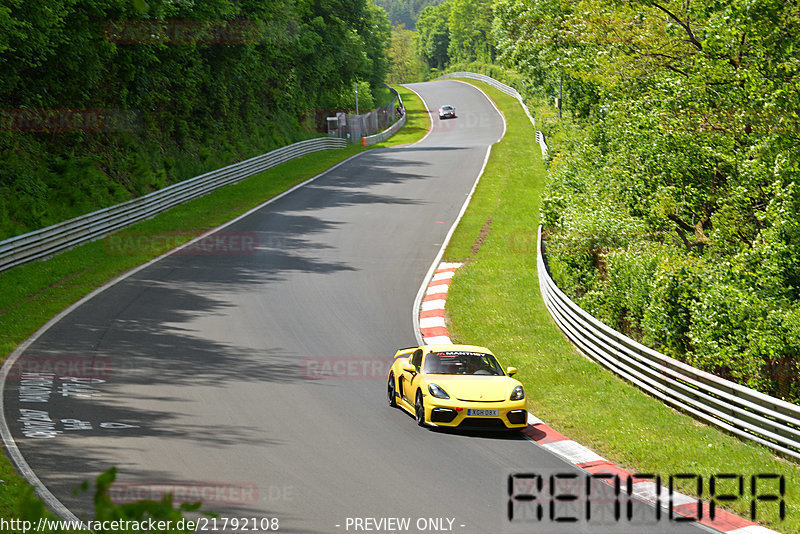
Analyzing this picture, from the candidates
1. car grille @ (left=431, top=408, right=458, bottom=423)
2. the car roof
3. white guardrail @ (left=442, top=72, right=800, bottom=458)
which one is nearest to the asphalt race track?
car grille @ (left=431, top=408, right=458, bottom=423)

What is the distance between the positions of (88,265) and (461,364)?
14.4 m

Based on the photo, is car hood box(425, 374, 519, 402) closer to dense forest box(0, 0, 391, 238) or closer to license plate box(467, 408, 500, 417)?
license plate box(467, 408, 500, 417)

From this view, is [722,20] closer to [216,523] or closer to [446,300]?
[446,300]

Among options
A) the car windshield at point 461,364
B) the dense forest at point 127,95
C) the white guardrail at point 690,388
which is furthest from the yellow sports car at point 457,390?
the dense forest at point 127,95

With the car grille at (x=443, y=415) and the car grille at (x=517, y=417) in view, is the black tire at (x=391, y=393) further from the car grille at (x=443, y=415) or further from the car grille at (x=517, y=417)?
the car grille at (x=517, y=417)

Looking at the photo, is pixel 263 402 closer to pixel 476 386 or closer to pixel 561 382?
pixel 476 386

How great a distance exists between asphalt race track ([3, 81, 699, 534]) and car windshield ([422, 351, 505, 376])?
0.97 m

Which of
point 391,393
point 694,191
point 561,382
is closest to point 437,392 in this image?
point 391,393

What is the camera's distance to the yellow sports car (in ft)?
40.0

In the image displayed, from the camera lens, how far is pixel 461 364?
1359 cm

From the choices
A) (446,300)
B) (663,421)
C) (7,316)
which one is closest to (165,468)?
(663,421)

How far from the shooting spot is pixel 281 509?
29.7 feet

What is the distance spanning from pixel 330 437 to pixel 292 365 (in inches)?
159

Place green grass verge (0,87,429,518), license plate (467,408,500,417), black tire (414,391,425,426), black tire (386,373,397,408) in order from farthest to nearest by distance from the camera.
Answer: green grass verge (0,87,429,518), black tire (386,373,397,408), black tire (414,391,425,426), license plate (467,408,500,417)
